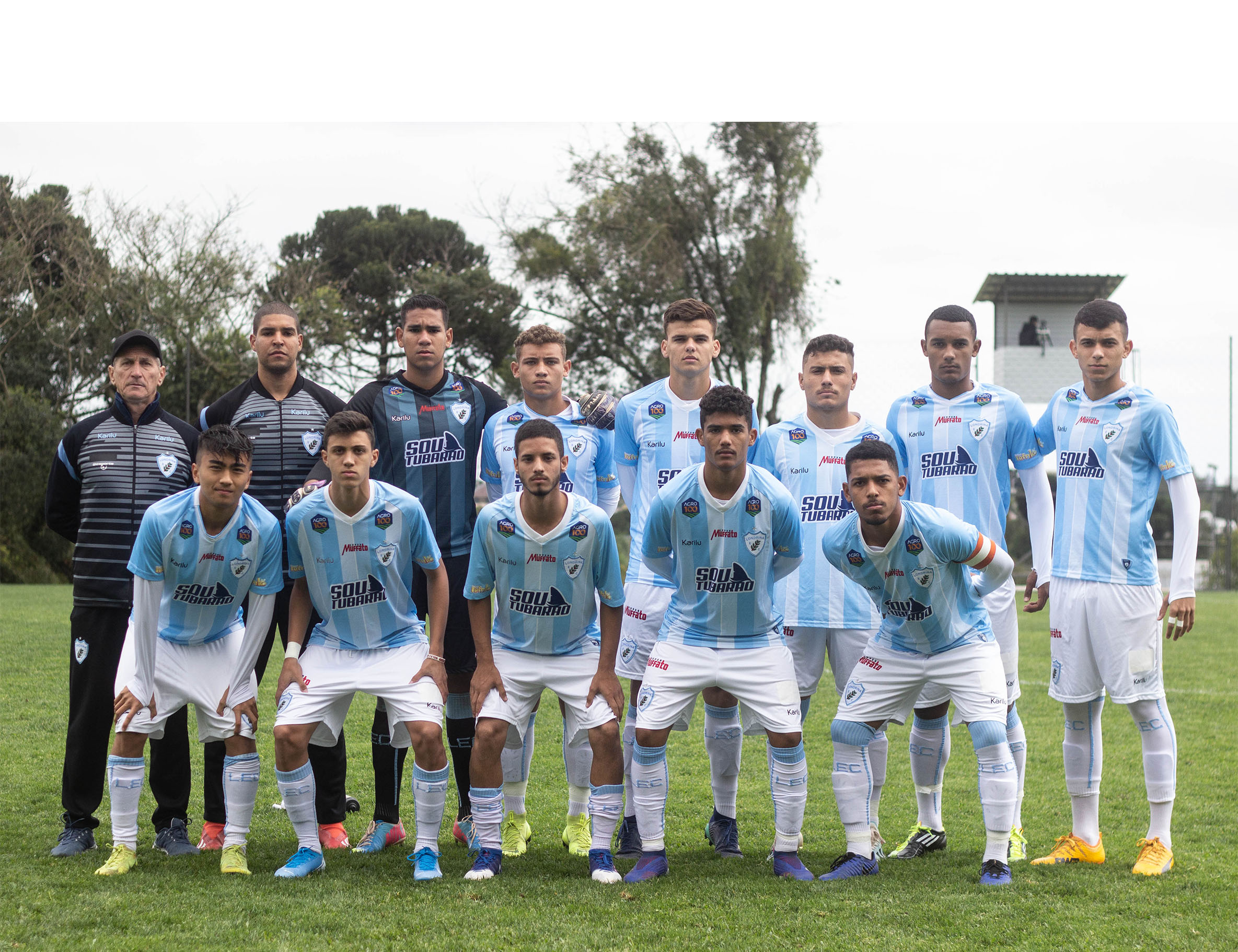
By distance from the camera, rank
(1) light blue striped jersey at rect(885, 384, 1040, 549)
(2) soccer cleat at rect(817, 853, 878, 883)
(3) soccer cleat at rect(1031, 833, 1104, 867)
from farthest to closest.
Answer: (1) light blue striped jersey at rect(885, 384, 1040, 549)
(3) soccer cleat at rect(1031, 833, 1104, 867)
(2) soccer cleat at rect(817, 853, 878, 883)

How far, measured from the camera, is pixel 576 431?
16.4 feet

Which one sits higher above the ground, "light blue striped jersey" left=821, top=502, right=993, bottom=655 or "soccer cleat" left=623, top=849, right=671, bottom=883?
"light blue striped jersey" left=821, top=502, right=993, bottom=655

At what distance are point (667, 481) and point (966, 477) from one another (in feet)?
4.23

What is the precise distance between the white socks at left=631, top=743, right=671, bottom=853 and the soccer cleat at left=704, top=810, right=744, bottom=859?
1.75 feet

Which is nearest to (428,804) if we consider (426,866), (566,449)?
(426,866)

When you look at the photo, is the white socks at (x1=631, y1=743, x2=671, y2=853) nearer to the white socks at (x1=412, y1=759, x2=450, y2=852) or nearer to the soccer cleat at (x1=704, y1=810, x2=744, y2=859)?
the soccer cleat at (x1=704, y1=810, x2=744, y2=859)

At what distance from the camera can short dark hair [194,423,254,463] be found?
438cm

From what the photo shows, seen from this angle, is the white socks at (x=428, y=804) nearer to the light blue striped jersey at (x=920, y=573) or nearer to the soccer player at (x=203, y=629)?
the soccer player at (x=203, y=629)

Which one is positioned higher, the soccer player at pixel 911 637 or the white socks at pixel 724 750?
the soccer player at pixel 911 637

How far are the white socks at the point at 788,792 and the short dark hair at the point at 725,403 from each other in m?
1.30

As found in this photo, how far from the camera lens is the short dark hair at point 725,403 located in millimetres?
4223

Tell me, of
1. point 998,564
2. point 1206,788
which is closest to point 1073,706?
point 998,564

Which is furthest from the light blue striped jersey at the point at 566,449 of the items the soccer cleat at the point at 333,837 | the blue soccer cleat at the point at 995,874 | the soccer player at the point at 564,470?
the blue soccer cleat at the point at 995,874

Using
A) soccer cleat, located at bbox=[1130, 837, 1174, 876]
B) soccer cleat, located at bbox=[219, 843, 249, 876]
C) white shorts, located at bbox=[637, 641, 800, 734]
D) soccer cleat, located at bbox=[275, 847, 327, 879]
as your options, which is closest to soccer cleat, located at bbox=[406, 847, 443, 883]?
soccer cleat, located at bbox=[275, 847, 327, 879]
